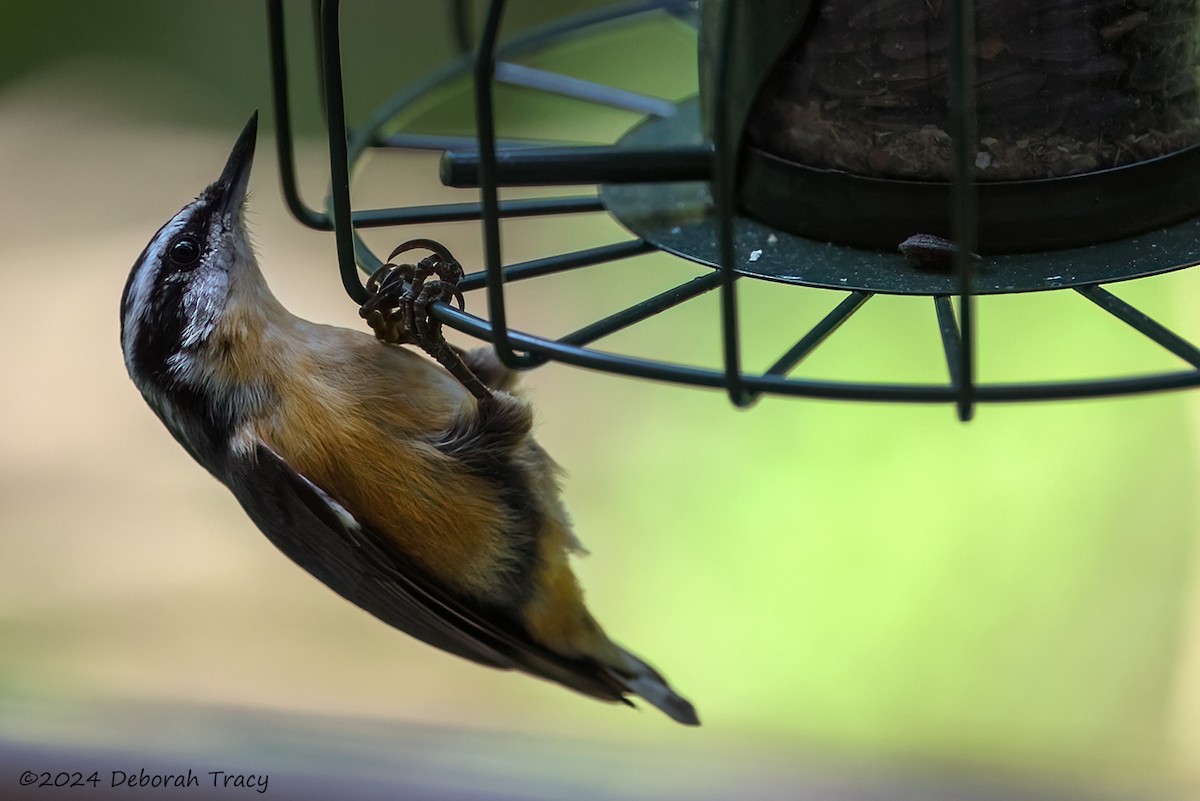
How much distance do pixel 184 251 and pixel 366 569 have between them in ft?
2.35

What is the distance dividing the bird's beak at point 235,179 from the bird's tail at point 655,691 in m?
1.31

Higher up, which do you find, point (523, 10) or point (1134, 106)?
point (523, 10)

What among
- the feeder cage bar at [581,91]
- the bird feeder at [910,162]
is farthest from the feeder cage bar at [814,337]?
the feeder cage bar at [581,91]

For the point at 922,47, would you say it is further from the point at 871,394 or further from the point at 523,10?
the point at 523,10

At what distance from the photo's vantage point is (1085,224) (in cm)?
222

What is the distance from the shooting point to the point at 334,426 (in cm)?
275

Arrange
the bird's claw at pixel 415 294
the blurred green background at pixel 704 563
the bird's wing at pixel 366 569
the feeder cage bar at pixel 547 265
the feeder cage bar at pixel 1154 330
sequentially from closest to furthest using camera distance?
the feeder cage bar at pixel 1154 330 → the feeder cage bar at pixel 547 265 → the bird's claw at pixel 415 294 → the bird's wing at pixel 366 569 → the blurred green background at pixel 704 563

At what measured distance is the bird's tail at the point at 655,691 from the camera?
3152 millimetres

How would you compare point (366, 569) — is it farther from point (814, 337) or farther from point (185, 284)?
point (814, 337)

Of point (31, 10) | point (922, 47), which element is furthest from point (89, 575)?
point (922, 47)

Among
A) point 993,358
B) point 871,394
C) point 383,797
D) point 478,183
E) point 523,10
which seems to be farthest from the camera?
point 523,10

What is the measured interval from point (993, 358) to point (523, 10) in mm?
2396

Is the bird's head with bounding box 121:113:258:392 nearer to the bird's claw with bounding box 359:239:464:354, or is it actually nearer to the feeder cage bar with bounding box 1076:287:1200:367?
the bird's claw with bounding box 359:239:464:354

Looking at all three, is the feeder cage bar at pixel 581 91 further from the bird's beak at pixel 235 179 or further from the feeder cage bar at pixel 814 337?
the feeder cage bar at pixel 814 337
